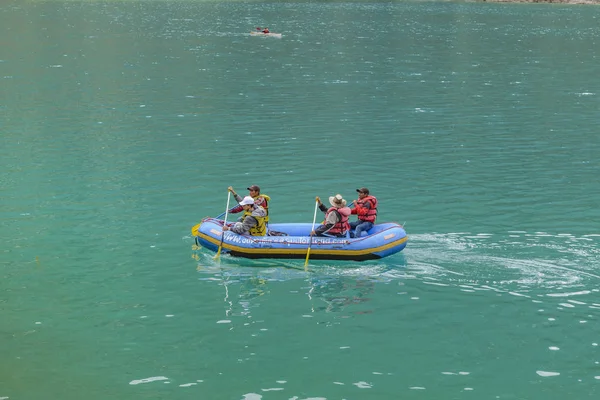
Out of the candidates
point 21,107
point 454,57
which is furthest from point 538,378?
point 454,57

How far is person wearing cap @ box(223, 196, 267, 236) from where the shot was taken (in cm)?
2783

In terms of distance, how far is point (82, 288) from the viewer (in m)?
24.8

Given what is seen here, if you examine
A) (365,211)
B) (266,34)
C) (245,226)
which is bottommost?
(245,226)

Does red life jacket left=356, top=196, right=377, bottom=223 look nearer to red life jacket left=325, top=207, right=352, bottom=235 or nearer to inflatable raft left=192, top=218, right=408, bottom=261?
red life jacket left=325, top=207, right=352, bottom=235

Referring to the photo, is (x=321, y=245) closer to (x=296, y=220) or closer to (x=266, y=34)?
(x=296, y=220)

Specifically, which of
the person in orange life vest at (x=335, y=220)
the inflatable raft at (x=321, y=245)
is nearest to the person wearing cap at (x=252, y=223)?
the inflatable raft at (x=321, y=245)

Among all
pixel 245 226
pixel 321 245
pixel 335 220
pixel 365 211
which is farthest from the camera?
pixel 365 211

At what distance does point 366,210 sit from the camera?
28.2 meters

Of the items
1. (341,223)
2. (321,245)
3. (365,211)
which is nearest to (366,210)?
(365,211)

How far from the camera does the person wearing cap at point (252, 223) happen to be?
91.3ft

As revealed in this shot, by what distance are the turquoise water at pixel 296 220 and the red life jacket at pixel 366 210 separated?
157 cm

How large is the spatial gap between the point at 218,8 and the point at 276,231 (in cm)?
13461

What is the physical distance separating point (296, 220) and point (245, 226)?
4.06 meters

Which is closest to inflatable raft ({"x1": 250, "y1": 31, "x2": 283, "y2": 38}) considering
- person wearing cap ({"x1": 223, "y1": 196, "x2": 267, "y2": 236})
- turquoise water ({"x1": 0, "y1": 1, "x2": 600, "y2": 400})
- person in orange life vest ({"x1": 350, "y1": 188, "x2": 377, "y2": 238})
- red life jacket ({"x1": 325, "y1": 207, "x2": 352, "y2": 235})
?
turquoise water ({"x1": 0, "y1": 1, "x2": 600, "y2": 400})
